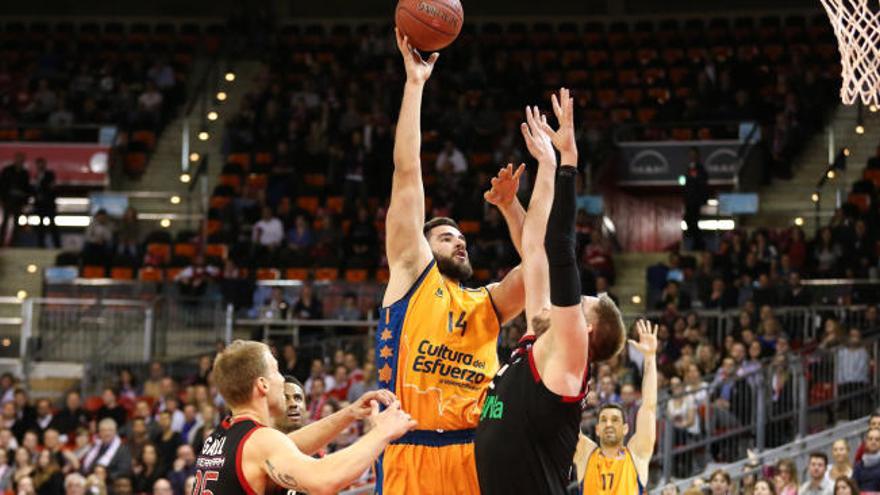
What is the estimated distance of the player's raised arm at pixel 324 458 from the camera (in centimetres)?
536

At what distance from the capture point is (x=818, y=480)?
1255 cm

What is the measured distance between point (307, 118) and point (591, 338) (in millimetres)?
20499

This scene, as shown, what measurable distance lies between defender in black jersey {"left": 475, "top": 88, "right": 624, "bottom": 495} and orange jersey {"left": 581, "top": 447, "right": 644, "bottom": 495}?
Result: 3.47 metres

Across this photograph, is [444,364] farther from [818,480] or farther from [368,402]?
[818,480]

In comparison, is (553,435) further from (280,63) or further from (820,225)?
(280,63)

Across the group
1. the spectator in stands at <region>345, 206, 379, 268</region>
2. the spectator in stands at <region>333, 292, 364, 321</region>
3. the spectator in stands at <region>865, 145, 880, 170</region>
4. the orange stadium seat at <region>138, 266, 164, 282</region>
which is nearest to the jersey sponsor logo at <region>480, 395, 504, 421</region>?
the spectator in stands at <region>333, 292, 364, 321</region>

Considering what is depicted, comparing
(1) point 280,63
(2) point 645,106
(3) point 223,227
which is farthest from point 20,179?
(2) point 645,106

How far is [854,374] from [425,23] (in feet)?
32.6

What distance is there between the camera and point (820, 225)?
21141 millimetres

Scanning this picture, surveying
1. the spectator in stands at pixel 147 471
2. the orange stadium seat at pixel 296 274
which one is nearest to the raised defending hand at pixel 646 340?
the spectator in stands at pixel 147 471

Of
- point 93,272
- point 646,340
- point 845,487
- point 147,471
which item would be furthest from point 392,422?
point 93,272

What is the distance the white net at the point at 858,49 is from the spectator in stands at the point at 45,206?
1630cm

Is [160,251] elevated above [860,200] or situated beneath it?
situated beneath

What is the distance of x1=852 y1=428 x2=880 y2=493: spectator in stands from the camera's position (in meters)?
12.5
